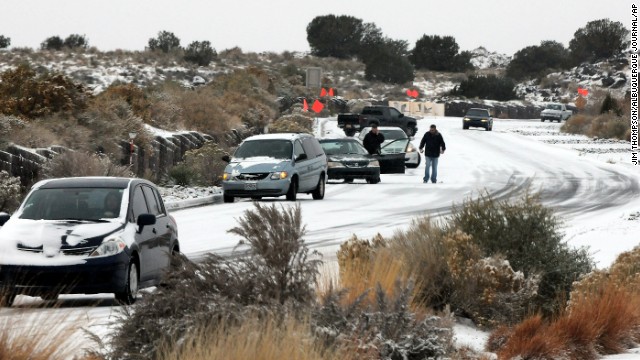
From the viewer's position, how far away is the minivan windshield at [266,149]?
3038 centimetres

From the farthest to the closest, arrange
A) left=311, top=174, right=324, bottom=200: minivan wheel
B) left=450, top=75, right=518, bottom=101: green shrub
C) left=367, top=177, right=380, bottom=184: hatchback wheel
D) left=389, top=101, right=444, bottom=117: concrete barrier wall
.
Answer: left=450, top=75, right=518, bottom=101: green shrub
left=389, top=101, right=444, bottom=117: concrete barrier wall
left=367, top=177, right=380, bottom=184: hatchback wheel
left=311, top=174, right=324, bottom=200: minivan wheel

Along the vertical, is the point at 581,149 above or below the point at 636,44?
below

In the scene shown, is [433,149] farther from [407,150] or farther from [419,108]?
[419,108]

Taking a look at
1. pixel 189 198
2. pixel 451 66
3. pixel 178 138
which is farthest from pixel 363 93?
pixel 189 198

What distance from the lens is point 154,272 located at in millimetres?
14117

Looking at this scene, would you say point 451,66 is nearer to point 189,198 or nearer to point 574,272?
point 189,198

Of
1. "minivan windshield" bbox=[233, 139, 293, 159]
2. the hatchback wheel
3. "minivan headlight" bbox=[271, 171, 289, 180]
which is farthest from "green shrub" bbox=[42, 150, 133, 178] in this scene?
the hatchback wheel

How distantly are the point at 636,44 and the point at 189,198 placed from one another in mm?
13817

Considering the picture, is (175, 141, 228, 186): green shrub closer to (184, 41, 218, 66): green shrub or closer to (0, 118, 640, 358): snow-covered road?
(0, 118, 640, 358): snow-covered road

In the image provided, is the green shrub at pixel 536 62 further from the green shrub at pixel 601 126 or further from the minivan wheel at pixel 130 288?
the minivan wheel at pixel 130 288

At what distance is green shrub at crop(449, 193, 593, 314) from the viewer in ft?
44.1

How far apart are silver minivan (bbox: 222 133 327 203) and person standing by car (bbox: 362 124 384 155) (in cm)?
715

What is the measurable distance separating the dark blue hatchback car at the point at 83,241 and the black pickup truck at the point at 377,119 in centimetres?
5419

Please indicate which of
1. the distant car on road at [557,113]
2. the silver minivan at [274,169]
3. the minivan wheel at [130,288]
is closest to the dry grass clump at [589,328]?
the minivan wheel at [130,288]
